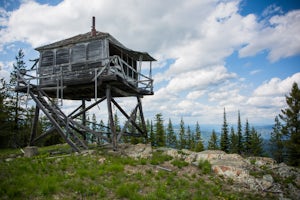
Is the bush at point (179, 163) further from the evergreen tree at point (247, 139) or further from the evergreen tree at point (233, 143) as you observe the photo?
the evergreen tree at point (233, 143)

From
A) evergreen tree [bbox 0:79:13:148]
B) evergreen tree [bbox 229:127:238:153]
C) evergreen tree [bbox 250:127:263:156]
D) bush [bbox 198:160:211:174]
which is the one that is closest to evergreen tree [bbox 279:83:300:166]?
evergreen tree [bbox 250:127:263:156]

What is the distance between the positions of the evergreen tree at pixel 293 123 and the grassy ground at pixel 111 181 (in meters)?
26.1

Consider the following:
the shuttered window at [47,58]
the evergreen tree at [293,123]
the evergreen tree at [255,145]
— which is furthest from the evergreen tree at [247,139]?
the shuttered window at [47,58]

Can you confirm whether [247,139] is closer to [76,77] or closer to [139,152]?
[139,152]

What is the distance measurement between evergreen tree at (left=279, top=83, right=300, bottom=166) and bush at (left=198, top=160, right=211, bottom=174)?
25194 mm

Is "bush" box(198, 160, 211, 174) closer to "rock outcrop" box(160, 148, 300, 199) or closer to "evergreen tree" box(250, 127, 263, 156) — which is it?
"rock outcrop" box(160, 148, 300, 199)

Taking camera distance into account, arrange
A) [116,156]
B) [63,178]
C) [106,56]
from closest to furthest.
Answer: [63,178] → [116,156] → [106,56]

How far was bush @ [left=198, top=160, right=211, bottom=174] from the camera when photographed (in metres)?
10.1

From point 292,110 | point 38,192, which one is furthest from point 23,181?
point 292,110

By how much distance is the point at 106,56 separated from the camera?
1361 cm

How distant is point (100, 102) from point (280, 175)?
11.3 metres

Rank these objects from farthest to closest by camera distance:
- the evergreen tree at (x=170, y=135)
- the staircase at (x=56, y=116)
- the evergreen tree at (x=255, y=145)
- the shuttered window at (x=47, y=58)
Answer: the evergreen tree at (x=170, y=135) → the evergreen tree at (x=255, y=145) → the shuttered window at (x=47, y=58) → the staircase at (x=56, y=116)

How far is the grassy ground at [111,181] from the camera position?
265 inches

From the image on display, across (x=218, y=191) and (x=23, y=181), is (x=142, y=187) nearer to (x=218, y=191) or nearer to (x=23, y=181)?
(x=218, y=191)
